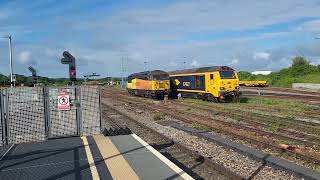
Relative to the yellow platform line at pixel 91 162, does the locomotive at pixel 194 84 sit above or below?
above

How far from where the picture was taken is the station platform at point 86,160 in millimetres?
8352

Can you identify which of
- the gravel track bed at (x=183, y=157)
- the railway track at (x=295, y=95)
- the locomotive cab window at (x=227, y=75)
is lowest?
the gravel track bed at (x=183, y=157)

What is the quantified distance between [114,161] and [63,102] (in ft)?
13.2

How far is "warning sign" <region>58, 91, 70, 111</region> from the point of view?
504 inches

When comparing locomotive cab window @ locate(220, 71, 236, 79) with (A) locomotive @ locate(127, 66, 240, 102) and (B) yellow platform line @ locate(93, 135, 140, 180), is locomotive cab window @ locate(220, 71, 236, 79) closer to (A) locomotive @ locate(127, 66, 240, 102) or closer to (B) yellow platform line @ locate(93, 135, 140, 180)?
(A) locomotive @ locate(127, 66, 240, 102)

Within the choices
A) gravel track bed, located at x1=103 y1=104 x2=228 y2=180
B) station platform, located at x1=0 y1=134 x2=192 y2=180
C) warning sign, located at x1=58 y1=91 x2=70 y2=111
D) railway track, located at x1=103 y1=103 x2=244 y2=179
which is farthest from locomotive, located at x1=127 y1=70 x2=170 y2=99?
station platform, located at x1=0 y1=134 x2=192 y2=180

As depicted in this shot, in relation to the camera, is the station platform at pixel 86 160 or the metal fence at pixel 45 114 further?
the metal fence at pixel 45 114

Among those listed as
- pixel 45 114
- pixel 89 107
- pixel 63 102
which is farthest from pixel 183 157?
pixel 45 114

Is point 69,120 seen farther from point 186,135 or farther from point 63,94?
point 186,135

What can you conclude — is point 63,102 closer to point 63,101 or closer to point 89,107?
point 63,101

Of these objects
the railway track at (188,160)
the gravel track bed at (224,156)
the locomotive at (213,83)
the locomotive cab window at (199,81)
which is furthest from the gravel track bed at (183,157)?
the locomotive cab window at (199,81)

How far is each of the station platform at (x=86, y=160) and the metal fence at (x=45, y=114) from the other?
18.5 inches

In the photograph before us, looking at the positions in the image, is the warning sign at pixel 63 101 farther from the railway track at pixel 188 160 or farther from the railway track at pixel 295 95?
the railway track at pixel 295 95

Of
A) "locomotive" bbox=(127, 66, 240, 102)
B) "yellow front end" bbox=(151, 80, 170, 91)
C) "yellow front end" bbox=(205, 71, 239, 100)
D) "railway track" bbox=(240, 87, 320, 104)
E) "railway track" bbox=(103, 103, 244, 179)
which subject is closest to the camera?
"railway track" bbox=(103, 103, 244, 179)
